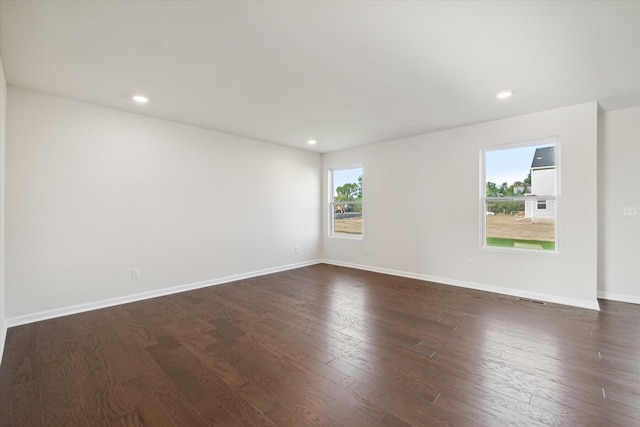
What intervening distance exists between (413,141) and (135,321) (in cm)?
478

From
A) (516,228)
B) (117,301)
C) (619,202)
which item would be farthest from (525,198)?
(117,301)

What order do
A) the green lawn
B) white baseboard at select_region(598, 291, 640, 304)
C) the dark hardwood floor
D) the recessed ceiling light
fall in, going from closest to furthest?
the dark hardwood floor < the recessed ceiling light < white baseboard at select_region(598, 291, 640, 304) < the green lawn

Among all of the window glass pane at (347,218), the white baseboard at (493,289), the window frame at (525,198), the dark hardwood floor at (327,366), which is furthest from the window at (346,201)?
the dark hardwood floor at (327,366)

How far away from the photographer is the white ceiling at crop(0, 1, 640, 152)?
1.78 metres

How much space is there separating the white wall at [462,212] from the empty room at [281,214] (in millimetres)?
30

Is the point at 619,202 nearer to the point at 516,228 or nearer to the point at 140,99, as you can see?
the point at 516,228

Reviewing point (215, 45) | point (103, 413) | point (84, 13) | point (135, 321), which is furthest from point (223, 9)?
point (135, 321)

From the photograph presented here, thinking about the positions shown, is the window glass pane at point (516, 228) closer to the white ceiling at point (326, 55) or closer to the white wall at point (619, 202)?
the white wall at point (619, 202)

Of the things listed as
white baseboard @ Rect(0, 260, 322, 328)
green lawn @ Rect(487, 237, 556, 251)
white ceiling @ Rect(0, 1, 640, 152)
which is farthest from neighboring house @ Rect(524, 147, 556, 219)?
white baseboard @ Rect(0, 260, 322, 328)

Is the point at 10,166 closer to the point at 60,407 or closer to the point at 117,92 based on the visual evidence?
the point at 117,92

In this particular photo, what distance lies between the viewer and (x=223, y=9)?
5.74ft

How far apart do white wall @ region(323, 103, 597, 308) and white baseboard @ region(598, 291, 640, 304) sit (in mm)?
667

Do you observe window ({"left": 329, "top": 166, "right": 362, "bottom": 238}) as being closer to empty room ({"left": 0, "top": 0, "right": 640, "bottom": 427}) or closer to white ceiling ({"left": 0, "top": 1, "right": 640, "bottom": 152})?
empty room ({"left": 0, "top": 0, "right": 640, "bottom": 427})

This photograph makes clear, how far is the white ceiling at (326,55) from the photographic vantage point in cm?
178
